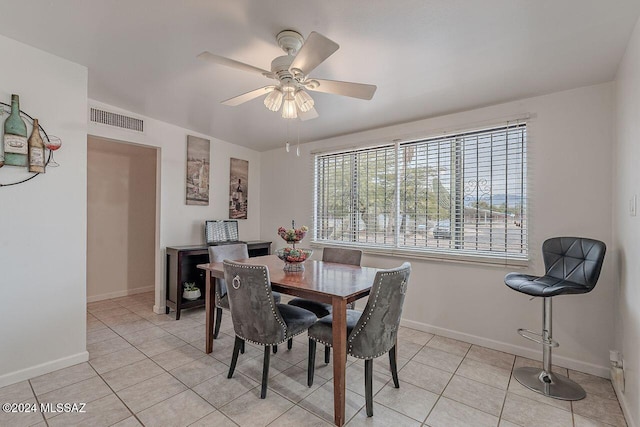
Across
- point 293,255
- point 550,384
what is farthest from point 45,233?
point 550,384

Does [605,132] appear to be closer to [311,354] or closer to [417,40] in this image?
[417,40]

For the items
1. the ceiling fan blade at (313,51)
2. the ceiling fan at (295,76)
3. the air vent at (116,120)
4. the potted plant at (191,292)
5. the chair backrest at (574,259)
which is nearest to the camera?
the ceiling fan blade at (313,51)

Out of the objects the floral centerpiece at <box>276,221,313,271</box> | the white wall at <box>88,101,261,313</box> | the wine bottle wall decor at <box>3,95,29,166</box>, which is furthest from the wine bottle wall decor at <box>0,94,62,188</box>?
the floral centerpiece at <box>276,221,313,271</box>

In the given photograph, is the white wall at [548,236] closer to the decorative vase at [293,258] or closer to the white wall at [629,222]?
the white wall at [629,222]

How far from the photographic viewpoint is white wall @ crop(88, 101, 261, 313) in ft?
11.6

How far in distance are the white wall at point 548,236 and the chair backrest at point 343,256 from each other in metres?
0.76

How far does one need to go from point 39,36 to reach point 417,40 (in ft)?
8.42

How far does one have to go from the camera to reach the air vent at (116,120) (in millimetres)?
3156

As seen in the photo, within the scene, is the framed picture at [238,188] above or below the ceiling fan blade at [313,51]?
below

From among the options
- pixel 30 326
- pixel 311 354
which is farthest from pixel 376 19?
pixel 30 326

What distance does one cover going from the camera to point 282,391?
85.0 inches

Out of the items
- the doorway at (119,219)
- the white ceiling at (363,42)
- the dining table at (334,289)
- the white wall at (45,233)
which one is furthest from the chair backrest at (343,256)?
the doorway at (119,219)

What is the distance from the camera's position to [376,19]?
176cm

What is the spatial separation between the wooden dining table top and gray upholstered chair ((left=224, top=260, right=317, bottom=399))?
0.17m
